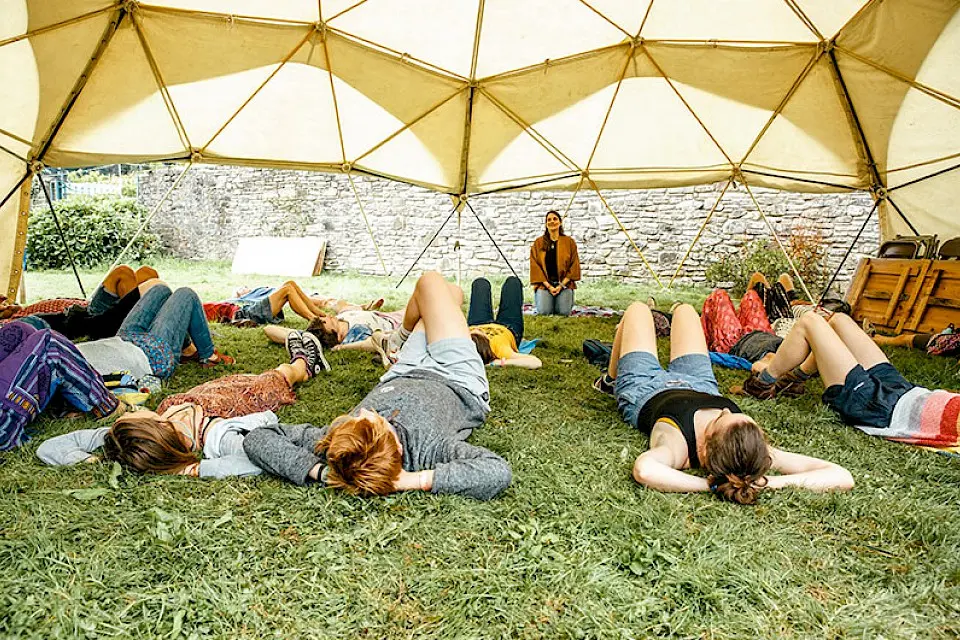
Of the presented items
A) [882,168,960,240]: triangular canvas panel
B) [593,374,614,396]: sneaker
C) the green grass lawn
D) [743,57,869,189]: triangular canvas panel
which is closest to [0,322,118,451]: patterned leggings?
the green grass lawn

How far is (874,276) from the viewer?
7.59 metres

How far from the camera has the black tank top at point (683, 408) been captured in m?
2.66

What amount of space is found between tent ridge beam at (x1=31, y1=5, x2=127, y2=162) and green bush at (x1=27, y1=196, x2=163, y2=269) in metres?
10.2

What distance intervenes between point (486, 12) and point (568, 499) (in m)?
5.06

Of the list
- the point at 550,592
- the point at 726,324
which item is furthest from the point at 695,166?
the point at 550,592

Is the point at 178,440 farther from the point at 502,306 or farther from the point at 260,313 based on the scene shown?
the point at 260,313

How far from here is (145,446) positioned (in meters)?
2.45

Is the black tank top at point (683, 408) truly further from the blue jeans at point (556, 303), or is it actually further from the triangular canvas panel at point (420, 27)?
the blue jeans at point (556, 303)

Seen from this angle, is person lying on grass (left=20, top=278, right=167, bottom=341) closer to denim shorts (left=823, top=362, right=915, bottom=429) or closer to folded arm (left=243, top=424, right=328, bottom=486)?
folded arm (left=243, top=424, right=328, bottom=486)

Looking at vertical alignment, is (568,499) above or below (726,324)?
below

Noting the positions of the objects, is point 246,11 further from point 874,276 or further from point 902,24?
point 874,276

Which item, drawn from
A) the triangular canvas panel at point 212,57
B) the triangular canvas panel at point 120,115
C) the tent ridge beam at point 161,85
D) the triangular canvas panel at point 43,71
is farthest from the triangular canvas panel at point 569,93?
the triangular canvas panel at point 43,71

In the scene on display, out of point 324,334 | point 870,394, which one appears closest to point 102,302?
point 324,334

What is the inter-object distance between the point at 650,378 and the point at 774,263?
9.19 metres
